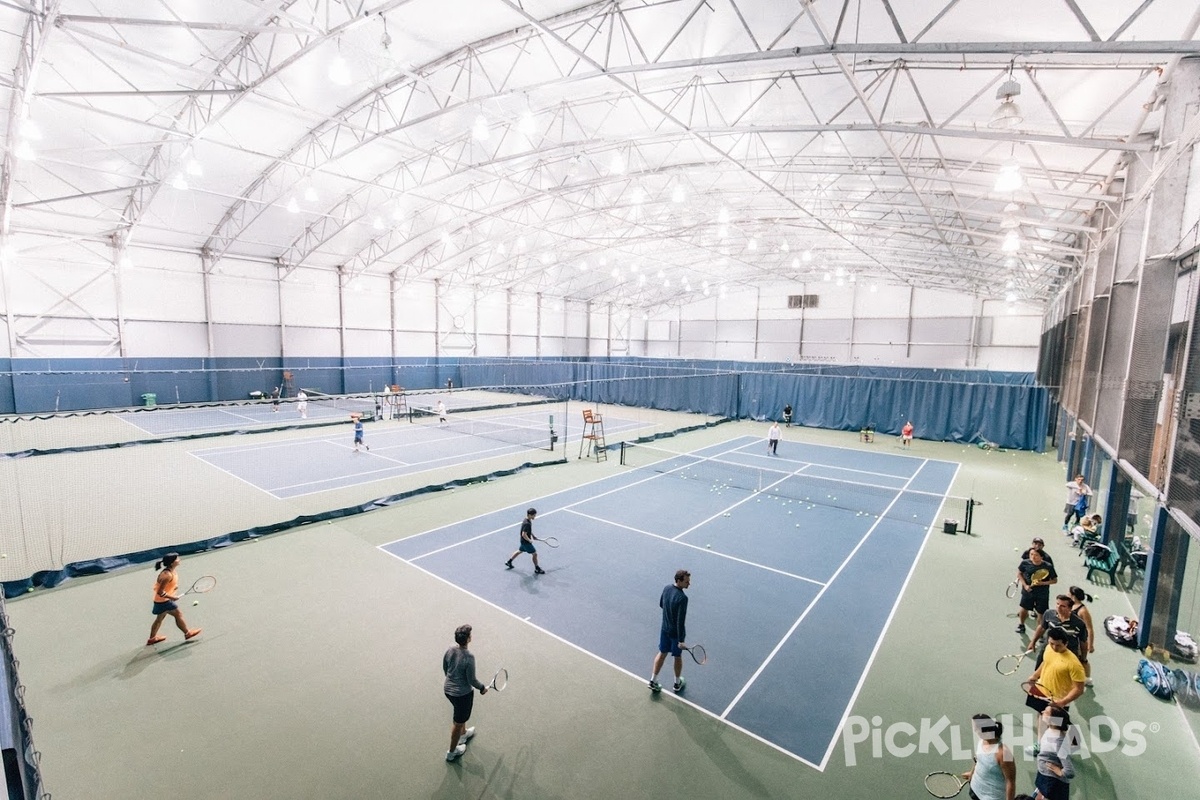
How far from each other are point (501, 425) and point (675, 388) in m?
13.6

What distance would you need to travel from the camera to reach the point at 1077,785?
239 inches

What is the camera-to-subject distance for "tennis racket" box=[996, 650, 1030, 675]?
806 centimetres

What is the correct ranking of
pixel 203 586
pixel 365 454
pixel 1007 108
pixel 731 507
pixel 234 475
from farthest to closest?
1. pixel 365 454
2. pixel 234 475
3. pixel 731 507
4. pixel 203 586
5. pixel 1007 108

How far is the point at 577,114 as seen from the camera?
66.4ft

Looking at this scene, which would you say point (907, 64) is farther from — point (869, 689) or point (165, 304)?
point (165, 304)

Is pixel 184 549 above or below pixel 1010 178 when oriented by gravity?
below

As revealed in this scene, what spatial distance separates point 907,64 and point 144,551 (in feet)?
66.9

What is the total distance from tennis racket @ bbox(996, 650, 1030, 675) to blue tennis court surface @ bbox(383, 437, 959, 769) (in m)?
1.64

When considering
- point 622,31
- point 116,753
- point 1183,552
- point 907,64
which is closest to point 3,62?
point 622,31

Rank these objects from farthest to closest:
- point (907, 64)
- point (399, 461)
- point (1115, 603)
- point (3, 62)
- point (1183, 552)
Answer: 1. point (399, 461)
2. point (3, 62)
3. point (907, 64)
4. point (1115, 603)
5. point (1183, 552)

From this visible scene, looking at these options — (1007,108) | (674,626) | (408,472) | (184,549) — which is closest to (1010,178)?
(1007,108)

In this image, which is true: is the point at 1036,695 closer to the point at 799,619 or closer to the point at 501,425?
the point at 799,619

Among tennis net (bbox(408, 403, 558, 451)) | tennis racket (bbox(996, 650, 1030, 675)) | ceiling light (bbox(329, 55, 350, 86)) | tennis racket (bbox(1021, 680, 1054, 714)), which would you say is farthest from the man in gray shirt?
tennis net (bbox(408, 403, 558, 451))

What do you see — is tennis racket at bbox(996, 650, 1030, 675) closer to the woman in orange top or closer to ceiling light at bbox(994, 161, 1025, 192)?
ceiling light at bbox(994, 161, 1025, 192)
